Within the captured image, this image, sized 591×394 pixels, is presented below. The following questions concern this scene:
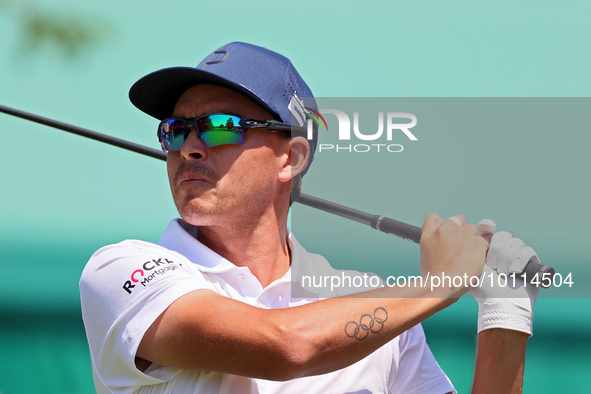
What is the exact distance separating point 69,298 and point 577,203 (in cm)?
477

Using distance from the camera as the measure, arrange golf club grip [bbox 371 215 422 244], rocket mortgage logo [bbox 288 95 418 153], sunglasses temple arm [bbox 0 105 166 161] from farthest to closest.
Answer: sunglasses temple arm [bbox 0 105 166 161] → rocket mortgage logo [bbox 288 95 418 153] → golf club grip [bbox 371 215 422 244]

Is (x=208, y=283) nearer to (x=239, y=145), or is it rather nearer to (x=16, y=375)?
(x=239, y=145)

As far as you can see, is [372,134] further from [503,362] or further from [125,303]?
[125,303]

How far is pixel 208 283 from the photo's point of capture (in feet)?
5.69

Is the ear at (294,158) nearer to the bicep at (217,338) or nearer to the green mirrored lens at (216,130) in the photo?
the green mirrored lens at (216,130)

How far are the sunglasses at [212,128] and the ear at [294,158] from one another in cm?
13

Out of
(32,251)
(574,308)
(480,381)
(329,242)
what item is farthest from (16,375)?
(574,308)

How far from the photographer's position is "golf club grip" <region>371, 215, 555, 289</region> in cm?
185

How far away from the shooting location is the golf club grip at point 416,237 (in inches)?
72.8

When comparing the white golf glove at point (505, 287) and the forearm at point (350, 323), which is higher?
the white golf glove at point (505, 287)

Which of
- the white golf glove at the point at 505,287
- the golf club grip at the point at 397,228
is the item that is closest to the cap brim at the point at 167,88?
the golf club grip at the point at 397,228

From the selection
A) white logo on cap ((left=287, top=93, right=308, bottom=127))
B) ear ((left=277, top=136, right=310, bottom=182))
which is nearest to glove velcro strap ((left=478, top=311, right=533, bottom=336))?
ear ((left=277, top=136, right=310, bottom=182))

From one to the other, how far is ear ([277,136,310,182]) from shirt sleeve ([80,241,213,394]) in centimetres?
65

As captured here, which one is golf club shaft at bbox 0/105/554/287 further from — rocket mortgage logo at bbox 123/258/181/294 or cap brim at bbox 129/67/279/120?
rocket mortgage logo at bbox 123/258/181/294
